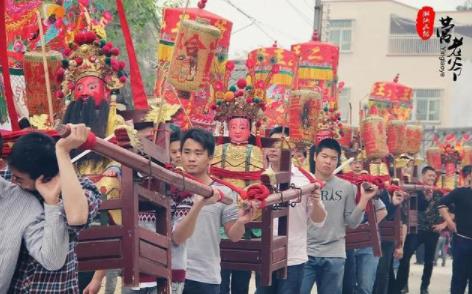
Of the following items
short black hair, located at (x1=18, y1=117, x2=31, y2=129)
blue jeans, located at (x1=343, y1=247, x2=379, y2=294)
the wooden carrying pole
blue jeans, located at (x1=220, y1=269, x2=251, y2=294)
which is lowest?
blue jeans, located at (x1=343, y1=247, x2=379, y2=294)

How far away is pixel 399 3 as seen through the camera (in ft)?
134

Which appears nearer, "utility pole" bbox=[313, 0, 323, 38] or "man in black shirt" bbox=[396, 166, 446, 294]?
"man in black shirt" bbox=[396, 166, 446, 294]

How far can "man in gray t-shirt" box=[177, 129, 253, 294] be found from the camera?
23.2ft

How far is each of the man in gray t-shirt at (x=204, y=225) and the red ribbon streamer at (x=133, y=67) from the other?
448 millimetres

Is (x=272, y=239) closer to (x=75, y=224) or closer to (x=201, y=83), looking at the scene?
(x=201, y=83)

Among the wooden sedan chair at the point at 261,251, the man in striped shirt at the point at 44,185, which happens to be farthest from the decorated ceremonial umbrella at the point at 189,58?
the man in striped shirt at the point at 44,185

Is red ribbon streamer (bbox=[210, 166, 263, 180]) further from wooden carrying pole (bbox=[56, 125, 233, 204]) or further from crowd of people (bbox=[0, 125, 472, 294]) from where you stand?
wooden carrying pole (bbox=[56, 125, 233, 204])

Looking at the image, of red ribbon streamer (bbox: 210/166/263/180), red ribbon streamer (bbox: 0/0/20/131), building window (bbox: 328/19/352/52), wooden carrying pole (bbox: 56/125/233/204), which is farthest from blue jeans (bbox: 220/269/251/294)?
building window (bbox: 328/19/352/52)

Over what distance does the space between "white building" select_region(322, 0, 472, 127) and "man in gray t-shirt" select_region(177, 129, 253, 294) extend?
32.3m

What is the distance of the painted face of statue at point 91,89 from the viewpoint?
6961 mm

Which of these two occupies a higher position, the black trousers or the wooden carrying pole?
the wooden carrying pole

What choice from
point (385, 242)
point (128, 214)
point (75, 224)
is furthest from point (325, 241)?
point (75, 224)

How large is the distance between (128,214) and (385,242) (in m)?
7.08

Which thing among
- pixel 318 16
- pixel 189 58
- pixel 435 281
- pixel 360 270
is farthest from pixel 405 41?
pixel 189 58
